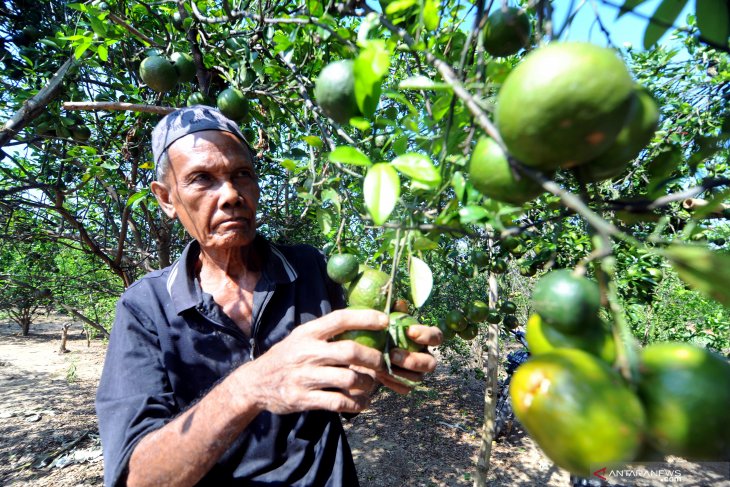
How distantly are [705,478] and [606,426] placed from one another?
7.16 meters

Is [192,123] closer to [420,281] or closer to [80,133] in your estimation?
[420,281]

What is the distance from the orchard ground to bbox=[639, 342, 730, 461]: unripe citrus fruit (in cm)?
559

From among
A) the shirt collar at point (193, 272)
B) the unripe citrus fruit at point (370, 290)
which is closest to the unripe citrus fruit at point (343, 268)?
the unripe citrus fruit at point (370, 290)

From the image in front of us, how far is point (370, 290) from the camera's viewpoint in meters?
1.21

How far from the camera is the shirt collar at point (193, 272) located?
79.0 inches

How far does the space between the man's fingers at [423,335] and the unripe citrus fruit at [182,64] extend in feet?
6.66

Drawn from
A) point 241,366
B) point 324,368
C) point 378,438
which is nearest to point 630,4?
point 324,368

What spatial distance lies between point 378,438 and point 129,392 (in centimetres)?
572

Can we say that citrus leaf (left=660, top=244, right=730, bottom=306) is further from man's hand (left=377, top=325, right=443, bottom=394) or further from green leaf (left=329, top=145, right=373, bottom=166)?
man's hand (left=377, top=325, right=443, bottom=394)

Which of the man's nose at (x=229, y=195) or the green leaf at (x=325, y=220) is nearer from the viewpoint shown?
the green leaf at (x=325, y=220)

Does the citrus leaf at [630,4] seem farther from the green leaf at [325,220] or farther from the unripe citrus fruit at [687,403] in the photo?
the green leaf at [325,220]

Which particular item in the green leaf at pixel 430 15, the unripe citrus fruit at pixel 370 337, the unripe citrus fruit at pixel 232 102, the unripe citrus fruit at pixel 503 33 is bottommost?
the unripe citrus fruit at pixel 370 337

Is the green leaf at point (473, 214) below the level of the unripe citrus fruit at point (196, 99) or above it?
below

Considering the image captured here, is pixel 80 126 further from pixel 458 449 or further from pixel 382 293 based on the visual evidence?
pixel 458 449
